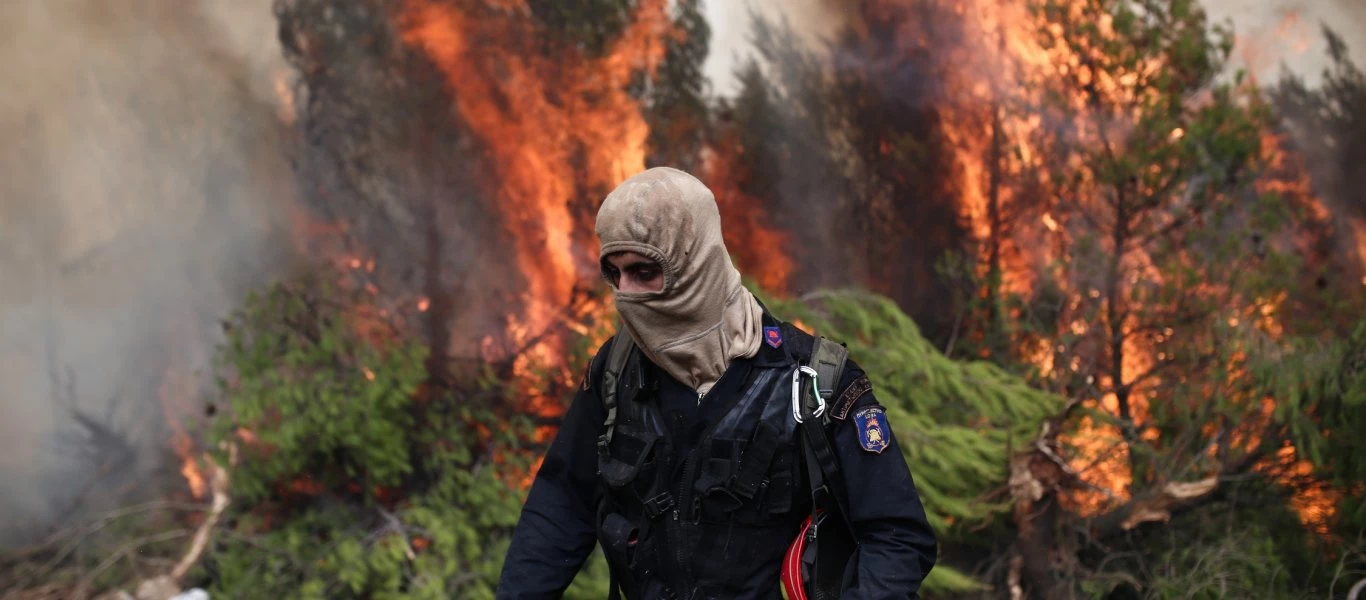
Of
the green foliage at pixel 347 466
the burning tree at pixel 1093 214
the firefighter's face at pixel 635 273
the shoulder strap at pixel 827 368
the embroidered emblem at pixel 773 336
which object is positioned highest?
the burning tree at pixel 1093 214

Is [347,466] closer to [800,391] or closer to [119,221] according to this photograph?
[119,221]

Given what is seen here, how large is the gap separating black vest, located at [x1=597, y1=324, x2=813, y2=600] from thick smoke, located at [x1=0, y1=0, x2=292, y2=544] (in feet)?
15.5

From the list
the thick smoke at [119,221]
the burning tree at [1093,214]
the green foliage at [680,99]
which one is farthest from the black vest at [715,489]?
the thick smoke at [119,221]

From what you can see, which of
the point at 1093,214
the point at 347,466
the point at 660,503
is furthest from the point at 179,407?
the point at 1093,214

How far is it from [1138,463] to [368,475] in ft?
14.0

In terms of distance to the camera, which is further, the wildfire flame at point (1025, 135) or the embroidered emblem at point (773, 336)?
the wildfire flame at point (1025, 135)

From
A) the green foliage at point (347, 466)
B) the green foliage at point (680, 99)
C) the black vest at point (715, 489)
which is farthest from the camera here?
the green foliage at point (680, 99)

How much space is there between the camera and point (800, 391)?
263 cm

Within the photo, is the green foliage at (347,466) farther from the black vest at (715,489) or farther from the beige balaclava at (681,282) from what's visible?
the beige balaclava at (681,282)

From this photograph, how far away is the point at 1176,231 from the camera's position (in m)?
6.71

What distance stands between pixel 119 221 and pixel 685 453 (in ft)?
17.1

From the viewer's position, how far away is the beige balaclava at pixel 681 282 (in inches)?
99.5

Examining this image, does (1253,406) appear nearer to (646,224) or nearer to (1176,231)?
(1176,231)

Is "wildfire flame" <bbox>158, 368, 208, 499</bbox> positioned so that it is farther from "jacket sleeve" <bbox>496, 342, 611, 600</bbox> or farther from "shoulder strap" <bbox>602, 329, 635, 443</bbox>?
"shoulder strap" <bbox>602, 329, 635, 443</bbox>
